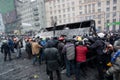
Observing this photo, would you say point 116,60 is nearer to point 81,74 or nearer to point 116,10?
point 81,74

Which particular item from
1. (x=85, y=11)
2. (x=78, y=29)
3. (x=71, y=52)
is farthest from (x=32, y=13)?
(x=71, y=52)

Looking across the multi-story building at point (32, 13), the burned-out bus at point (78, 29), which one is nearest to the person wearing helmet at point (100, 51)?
the burned-out bus at point (78, 29)

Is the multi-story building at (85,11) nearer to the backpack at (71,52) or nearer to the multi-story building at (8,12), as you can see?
the multi-story building at (8,12)

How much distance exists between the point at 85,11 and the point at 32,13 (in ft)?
113

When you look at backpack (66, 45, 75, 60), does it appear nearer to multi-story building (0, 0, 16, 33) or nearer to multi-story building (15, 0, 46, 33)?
multi-story building (15, 0, 46, 33)

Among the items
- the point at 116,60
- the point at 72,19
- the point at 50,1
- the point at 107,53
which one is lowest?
Answer: the point at 107,53

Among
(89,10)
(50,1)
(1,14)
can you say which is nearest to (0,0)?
(1,14)

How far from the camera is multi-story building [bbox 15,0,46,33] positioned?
83.4 meters

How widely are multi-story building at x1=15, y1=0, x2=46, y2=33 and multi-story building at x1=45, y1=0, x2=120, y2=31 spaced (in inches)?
136

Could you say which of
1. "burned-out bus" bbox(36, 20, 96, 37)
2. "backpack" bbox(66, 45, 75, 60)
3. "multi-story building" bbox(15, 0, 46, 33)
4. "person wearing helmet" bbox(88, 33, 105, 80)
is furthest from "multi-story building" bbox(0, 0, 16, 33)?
"person wearing helmet" bbox(88, 33, 105, 80)

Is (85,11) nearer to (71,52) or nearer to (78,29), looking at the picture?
(78,29)

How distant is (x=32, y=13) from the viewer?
88.0 metres

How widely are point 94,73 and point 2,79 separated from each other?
15.7 ft

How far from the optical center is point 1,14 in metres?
89.1
